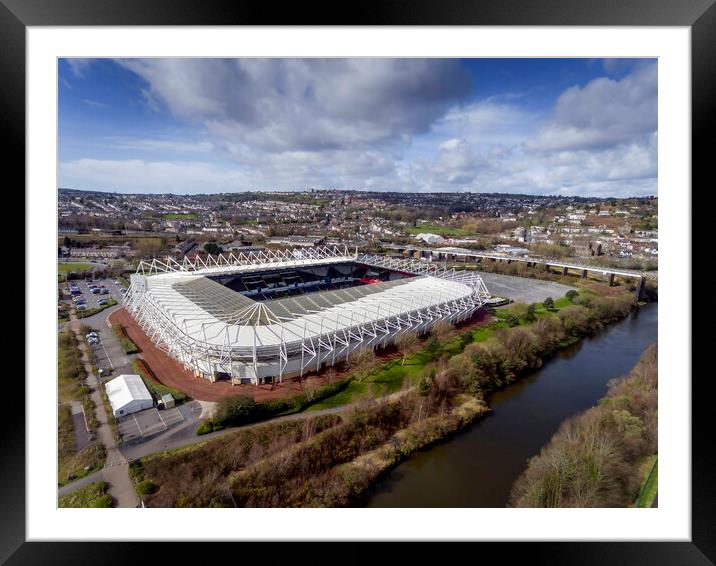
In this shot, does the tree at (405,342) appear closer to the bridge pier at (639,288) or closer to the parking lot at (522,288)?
the parking lot at (522,288)

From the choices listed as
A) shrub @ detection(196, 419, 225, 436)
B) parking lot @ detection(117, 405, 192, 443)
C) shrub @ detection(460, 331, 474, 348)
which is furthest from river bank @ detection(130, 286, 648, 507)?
shrub @ detection(460, 331, 474, 348)

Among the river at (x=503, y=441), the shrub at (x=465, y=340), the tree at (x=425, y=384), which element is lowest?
the river at (x=503, y=441)

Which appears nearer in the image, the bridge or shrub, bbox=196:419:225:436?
shrub, bbox=196:419:225:436

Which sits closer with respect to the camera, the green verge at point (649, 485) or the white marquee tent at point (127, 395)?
the green verge at point (649, 485)

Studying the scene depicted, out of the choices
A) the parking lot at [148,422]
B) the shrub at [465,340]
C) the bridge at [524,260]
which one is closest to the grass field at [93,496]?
the parking lot at [148,422]

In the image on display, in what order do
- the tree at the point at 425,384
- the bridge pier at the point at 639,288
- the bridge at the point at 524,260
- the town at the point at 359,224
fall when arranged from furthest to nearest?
the town at the point at 359,224 < the bridge at the point at 524,260 < the bridge pier at the point at 639,288 < the tree at the point at 425,384

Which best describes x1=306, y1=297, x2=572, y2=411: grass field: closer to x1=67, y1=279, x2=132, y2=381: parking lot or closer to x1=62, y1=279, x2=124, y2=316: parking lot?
x1=67, y1=279, x2=132, y2=381: parking lot
